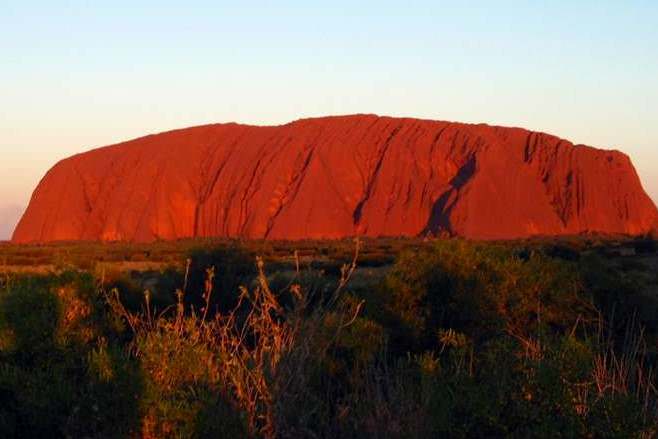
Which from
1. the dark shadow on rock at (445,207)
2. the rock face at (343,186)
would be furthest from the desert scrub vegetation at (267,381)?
the dark shadow on rock at (445,207)

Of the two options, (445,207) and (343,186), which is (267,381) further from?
(343,186)

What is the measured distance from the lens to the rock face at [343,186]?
80688mm

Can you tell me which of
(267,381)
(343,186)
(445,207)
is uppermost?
(267,381)

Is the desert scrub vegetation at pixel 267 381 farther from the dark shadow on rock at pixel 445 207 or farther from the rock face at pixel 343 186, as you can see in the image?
the dark shadow on rock at pixel 445 207

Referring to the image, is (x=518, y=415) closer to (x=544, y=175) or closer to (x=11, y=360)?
(x=11, y=360)

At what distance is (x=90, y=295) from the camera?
8883mm

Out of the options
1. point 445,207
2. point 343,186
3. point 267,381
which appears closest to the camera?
point 267,381

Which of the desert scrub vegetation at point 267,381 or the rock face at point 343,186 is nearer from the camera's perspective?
the desert scrub vegetation at point 267,381

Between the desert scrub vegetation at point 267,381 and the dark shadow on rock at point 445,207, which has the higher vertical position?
the desert scrub vegetation at point 267,381

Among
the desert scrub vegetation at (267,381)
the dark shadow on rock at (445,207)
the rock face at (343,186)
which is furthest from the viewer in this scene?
the rock face at (343,186)

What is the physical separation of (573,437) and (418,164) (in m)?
80.5

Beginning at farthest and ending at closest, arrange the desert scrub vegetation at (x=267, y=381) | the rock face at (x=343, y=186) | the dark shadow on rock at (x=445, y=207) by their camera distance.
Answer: the rock face at (x=343, y=186), the dark shadow on rock at (x=445, y=207), the desert scrub vegetation at (x=267, y=381)

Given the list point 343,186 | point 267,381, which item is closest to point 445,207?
point 343,186

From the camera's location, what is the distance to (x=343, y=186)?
277ft
